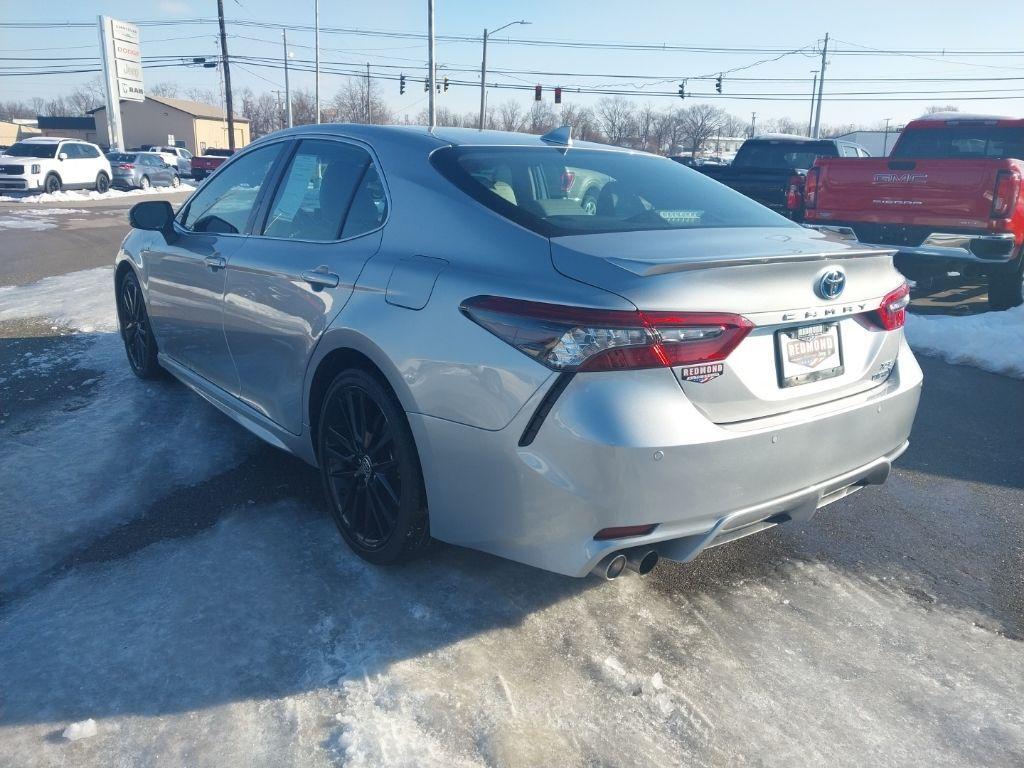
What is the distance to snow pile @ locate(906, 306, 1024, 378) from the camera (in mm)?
6820

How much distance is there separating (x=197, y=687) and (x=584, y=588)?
4.62 ft

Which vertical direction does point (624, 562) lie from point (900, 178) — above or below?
below

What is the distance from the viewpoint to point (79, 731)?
7.66ft

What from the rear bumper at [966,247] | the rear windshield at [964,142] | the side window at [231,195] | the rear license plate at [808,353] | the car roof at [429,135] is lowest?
the rear bumper at [966,247]

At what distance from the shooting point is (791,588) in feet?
10.8

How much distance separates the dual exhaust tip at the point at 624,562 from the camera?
256cm

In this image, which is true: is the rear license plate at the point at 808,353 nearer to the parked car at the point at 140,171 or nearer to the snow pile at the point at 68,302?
the snow pile at the point at 68,302

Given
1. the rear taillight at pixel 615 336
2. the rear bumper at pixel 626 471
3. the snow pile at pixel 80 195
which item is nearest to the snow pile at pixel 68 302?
the rear bumper at pixel 626 471

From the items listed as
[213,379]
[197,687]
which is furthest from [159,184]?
[197,687]

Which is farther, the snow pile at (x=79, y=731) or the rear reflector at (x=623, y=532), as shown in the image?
the rear reflector at (x=623, y=532)

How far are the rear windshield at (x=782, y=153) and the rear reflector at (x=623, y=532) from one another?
13.3 m

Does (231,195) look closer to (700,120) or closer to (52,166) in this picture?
(52,166)

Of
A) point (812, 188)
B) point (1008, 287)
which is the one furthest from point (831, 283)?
point (1008, 287)

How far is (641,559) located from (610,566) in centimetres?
10
